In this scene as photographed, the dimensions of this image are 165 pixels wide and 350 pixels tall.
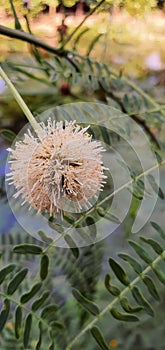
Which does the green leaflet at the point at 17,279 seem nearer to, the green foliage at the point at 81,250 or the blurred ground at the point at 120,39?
the green foliage at the point at 81,250

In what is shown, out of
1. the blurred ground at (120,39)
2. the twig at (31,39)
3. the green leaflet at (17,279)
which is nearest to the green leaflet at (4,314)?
the green leaflet at (17,279)

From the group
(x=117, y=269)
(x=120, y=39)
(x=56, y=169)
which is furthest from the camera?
(x=120, y=39)

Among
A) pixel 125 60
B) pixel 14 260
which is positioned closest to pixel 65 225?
pixel 14 260

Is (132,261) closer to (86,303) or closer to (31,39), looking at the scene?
(86,303)

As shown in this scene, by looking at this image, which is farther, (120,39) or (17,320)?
(120,39)

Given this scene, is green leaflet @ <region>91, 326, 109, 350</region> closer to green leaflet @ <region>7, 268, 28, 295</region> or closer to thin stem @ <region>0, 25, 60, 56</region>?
green leaflet @ <region>7, 268, 28, 295</region>

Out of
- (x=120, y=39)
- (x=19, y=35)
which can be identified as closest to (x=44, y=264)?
(x=19, y=35)

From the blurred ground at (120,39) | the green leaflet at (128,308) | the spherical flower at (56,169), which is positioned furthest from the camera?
the blurred ground at (120,39)

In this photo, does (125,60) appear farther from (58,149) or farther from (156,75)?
(58,149)
